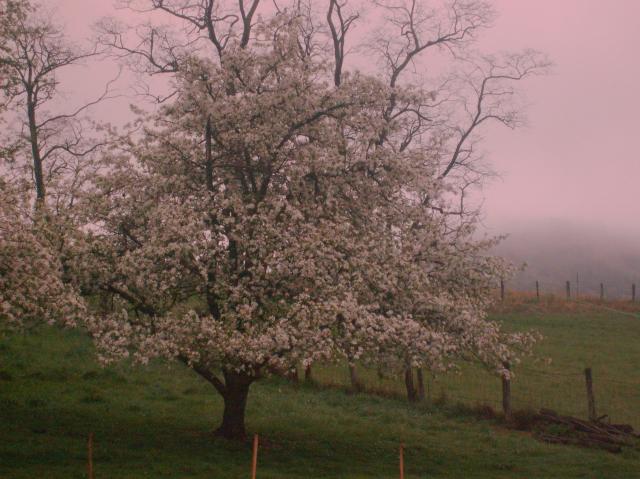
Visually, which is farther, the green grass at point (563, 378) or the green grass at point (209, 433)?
the green grass at point (563, 378)

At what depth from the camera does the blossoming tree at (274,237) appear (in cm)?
1988

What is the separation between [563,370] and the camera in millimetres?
44875

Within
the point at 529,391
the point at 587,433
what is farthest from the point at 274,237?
the point at 529,391

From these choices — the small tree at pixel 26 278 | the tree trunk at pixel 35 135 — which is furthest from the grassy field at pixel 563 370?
the tree trunk at pixel 35 135

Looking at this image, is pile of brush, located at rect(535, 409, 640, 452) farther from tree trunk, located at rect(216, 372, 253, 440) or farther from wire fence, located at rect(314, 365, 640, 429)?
tree trunk, located at rect(216, 372, 253, 440)

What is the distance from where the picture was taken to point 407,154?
2392 centimetres

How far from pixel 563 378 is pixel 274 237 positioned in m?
26.6

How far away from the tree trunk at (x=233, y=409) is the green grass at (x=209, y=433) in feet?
1.89

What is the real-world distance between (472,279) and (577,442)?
28.0ft

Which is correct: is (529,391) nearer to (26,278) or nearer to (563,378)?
(563,378)

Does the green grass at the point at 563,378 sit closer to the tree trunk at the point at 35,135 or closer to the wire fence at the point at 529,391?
the wire fence at the point at 529,391

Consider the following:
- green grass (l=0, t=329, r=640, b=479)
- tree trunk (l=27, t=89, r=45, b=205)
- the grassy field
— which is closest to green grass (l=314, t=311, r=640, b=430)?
the grassy field

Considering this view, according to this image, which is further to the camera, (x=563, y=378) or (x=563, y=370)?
(x=563, y=370)

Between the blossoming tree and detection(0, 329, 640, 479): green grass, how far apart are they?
2537 mm
